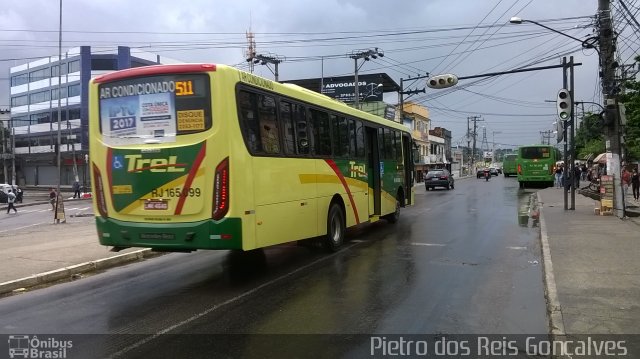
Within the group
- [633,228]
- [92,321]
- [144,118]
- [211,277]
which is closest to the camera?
[92,321]

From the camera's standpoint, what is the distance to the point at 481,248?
449 inches

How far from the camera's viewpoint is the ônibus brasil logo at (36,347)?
524 centimetres

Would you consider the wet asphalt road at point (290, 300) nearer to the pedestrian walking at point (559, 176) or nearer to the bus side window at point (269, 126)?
the bus side window at point (269, 126)

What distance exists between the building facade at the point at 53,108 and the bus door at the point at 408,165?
2214 inches

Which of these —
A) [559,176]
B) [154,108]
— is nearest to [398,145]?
[154,108]

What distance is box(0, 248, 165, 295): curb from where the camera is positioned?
829 centimetres

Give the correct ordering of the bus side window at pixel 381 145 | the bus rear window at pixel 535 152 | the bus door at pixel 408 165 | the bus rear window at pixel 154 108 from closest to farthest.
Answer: the bus rear window at pixel 154 108 < the bus side window at pixel 381 145 < the bus door at pixel 408 165 < the bus rear window at pixel 535 152

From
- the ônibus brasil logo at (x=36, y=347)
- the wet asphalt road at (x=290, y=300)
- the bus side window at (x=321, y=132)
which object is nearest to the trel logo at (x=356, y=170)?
the bus side window at (x=321, y=132)

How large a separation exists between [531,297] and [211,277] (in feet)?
16.0

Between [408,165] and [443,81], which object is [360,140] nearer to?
[408,165]

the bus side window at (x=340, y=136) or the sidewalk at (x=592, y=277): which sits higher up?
the bus side window at (x=340, y=136)

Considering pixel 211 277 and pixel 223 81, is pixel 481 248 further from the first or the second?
pixel 223 81

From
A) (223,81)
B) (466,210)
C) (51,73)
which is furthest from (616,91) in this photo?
(51,73)

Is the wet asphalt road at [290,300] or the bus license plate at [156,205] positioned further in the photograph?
the bus license plate at [156,205]
